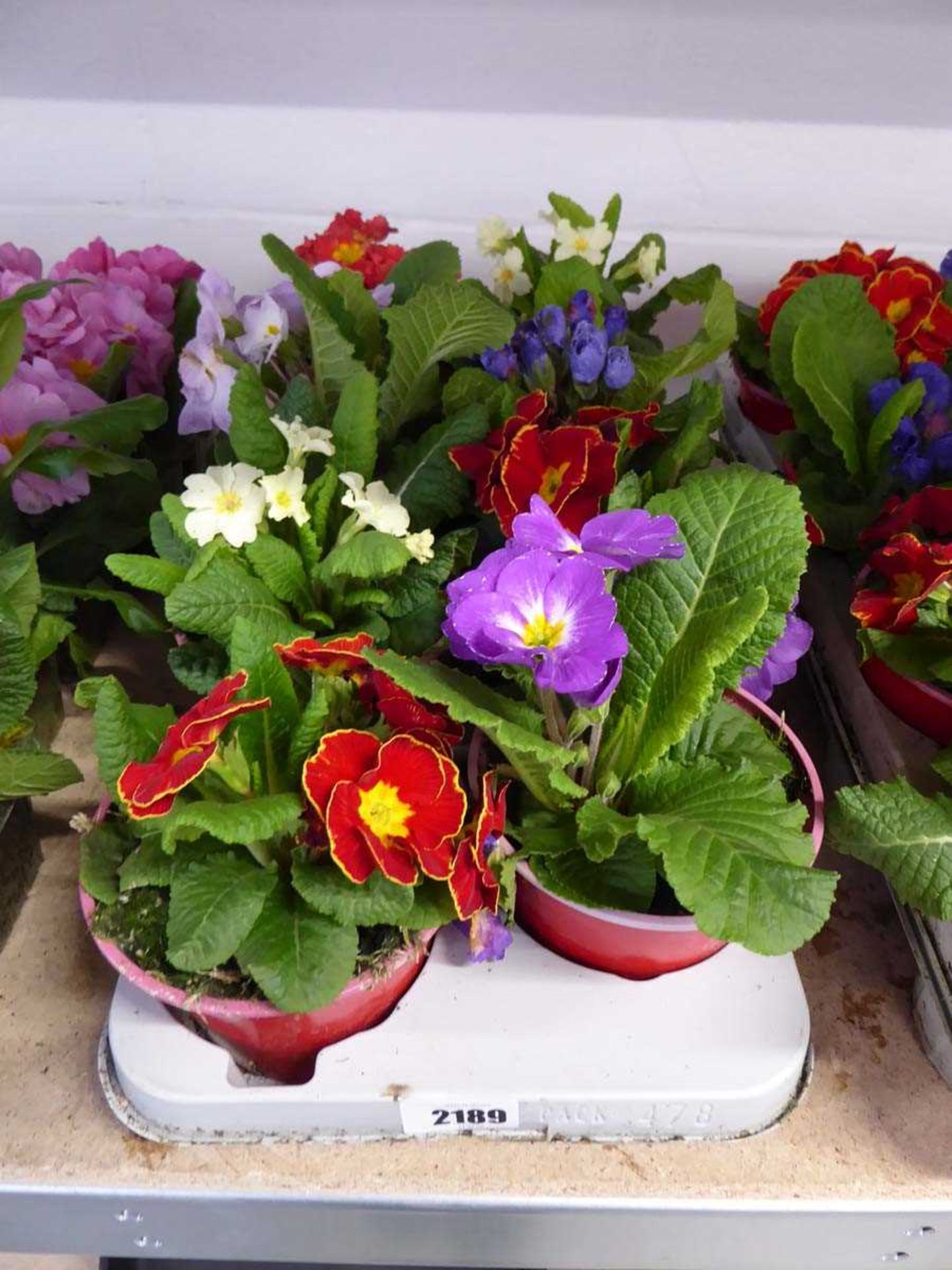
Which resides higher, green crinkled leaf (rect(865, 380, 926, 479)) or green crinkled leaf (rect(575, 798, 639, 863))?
green crinkled leaf (rect(865, 380, 926, 479))

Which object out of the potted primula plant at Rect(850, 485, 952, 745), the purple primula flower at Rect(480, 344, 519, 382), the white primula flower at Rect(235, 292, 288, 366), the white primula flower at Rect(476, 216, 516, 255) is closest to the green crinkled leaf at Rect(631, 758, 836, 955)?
the potted primula plant at Rect(850, 485, 952, 745)

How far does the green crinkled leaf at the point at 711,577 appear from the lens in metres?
0.71

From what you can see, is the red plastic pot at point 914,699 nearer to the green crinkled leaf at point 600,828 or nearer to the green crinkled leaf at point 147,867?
the green crinkled leaf at point 600,828

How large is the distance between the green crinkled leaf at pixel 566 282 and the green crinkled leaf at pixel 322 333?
0.63 feet

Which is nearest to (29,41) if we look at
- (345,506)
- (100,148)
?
(100,148)

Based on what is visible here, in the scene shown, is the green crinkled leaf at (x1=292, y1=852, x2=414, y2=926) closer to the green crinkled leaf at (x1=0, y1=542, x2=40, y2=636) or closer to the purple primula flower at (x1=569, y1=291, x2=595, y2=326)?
the green crinkled leaf at (x1=0, y1=542, x2=40, y2=636)

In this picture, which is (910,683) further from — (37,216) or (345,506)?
(37,216)

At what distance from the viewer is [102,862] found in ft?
2.30

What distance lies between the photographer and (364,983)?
693 millimetres

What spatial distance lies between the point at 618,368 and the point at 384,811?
1.45 ft

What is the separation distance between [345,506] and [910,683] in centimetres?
47

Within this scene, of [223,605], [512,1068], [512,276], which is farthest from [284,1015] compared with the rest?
[512,276]

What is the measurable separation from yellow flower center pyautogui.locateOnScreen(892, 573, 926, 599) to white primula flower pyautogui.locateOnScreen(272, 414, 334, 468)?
456 mm

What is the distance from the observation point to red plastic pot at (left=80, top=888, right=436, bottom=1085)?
67cm
